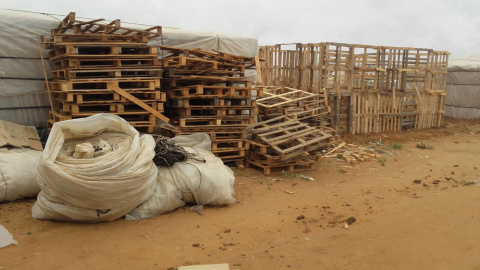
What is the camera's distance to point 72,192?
212 inches

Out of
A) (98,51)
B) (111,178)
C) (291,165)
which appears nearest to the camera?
(111,178)

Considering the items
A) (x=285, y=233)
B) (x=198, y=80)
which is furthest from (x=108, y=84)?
(x=285, y=233)

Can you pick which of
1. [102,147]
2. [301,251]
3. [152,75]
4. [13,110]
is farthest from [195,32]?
[301,251]

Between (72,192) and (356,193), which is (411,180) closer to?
(356,193)

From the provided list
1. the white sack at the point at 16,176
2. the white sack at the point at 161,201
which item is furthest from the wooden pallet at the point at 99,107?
the white sack at the point at 161,201

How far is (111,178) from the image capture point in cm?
554

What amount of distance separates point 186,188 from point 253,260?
206cm

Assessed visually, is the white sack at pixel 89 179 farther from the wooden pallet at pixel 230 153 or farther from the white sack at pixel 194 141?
the wooden pallet at pixel 230 153

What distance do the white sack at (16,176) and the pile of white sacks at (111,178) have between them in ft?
2.79

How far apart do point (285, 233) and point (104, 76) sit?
496 centimetres

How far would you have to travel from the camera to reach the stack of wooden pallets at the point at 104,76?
304 inches

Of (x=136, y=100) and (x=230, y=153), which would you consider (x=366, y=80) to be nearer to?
(x=230, y=153)

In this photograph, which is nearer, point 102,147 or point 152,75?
point 102,147

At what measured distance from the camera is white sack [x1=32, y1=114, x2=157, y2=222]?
5.37 metres
